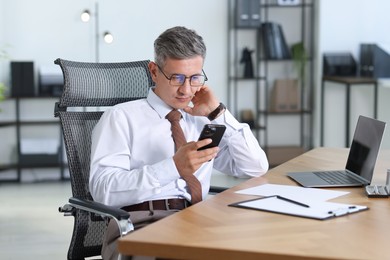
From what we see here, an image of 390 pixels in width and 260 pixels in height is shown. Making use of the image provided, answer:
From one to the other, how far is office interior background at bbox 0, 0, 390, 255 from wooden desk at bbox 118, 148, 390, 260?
4.43 m

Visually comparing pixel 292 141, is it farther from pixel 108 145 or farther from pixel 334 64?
pixel 108 145

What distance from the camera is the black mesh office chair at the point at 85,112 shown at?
291 cm

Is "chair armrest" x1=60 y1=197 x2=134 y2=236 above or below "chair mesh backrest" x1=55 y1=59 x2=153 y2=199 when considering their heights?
below

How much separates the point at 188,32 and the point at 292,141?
14.5 feet

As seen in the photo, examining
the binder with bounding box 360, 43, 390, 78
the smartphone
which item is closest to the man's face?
the smartphone

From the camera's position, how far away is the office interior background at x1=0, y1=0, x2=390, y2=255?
6656mm

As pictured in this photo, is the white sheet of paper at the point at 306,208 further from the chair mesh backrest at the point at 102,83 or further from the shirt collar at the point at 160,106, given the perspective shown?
the chair mesh backrest at the point at 102,83

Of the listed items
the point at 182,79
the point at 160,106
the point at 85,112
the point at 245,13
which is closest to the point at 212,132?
the point at 182,79

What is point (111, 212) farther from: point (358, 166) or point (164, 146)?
point (358, 166)

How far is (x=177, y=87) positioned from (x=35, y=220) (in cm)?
286

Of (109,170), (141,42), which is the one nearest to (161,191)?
(109,170)

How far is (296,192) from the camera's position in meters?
2.60

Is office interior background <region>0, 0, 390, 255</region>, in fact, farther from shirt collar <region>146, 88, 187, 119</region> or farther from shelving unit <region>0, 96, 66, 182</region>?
shirt collar <region>146, 88, 187, 119</region>

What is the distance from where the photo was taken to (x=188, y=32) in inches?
112
